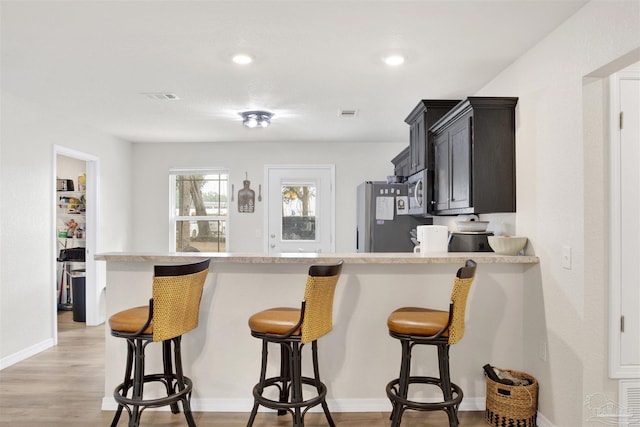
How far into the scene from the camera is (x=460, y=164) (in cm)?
315

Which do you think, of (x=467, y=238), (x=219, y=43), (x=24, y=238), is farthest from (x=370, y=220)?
(x=24, y=238)

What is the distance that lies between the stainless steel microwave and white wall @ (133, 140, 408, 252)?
1473mm

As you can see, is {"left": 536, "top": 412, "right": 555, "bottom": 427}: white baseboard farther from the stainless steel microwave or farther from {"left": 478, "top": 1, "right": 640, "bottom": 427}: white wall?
the stainless steel microwave

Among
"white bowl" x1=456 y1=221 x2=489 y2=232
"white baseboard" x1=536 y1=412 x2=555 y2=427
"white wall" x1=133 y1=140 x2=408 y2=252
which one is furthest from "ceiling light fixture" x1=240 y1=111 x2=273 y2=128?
"white baseboard" x1=536 y1=412 x2=555 y2=427

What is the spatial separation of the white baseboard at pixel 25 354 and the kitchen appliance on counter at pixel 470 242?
150 inches

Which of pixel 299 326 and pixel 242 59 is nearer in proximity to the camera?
pixel 299 326

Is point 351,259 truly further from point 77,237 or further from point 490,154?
point 77,237

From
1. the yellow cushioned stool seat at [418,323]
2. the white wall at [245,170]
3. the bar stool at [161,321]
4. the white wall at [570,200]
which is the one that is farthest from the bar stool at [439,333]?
the white wall at [245,170]

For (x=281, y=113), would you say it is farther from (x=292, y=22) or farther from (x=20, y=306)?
(x=20, y=306)

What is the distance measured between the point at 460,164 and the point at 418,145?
98 centimetres

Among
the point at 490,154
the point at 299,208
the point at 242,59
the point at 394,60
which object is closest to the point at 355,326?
the point at 490,154

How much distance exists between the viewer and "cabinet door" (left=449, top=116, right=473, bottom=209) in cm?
299

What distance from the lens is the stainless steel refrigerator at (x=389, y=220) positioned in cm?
480

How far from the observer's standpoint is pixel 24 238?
4023 mm
